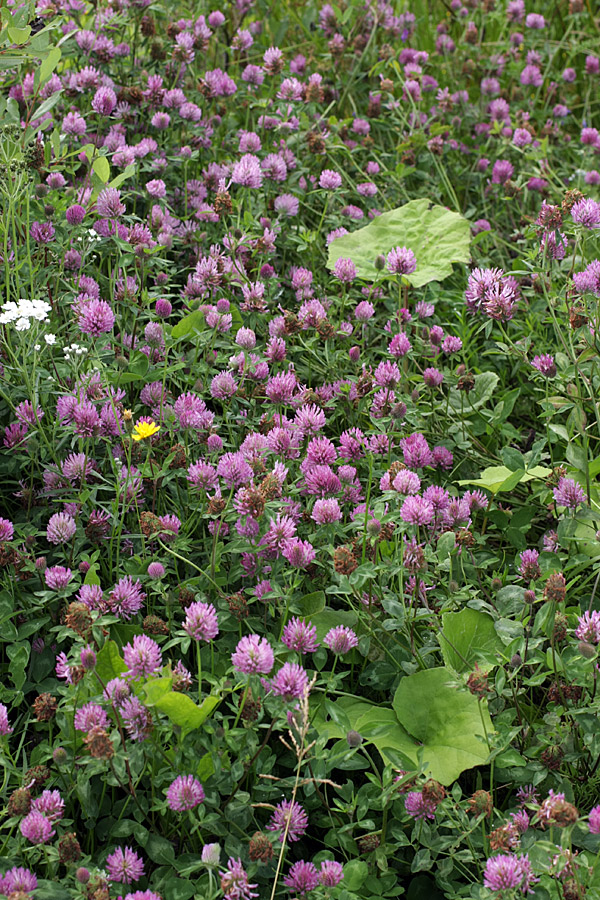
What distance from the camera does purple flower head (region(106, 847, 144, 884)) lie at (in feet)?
4.68

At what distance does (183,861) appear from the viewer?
1.48 meters

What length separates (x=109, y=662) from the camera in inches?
65.2

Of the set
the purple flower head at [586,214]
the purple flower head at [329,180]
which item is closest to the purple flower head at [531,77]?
the purple flower head at [329,180]

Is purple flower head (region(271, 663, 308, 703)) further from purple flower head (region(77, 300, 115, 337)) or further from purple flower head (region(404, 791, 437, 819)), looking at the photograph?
purple flower head (region(77, 300, 115, 337))

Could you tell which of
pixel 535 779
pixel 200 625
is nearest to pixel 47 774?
pixel 200 625

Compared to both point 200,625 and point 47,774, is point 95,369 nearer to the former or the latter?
point 200,625

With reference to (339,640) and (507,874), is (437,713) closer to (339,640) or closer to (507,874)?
(339,640)

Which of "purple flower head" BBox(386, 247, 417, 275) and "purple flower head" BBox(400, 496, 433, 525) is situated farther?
"purple flower head" BBox(386, 247, 417, 275)

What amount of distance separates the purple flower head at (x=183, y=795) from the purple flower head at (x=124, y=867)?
10 cm

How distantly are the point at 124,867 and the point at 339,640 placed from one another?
0.50 meters

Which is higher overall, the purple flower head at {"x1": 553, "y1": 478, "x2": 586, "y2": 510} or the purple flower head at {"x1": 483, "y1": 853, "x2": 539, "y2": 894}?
the purple flower head at {"x1": 553, "y1": 478, "x2": 586, "y2": 510}

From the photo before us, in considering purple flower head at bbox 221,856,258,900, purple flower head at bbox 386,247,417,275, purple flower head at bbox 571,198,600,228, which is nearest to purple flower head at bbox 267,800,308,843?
purple flower head at bbox 221,856,258,900

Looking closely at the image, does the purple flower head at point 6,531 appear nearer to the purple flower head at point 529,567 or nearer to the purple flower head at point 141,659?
the purple flower head at point 141,659

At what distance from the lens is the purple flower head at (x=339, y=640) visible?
5.38 ft
